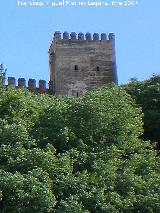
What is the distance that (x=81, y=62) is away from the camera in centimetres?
4756

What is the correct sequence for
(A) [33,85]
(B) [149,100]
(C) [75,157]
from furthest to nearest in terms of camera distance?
(A) [33,85] → (B) [149,100] → (C) [75,157]

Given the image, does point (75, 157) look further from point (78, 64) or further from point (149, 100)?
point (78, 64)

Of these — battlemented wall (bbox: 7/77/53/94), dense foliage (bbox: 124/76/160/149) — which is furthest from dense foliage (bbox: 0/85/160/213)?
battlemented wall (bbox: 7/77/53/94)

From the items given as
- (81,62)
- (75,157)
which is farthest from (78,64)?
(75,157)

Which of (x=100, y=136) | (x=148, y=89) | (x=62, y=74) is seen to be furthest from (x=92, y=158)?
(x=62, y=74)

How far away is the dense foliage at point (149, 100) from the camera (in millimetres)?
30003

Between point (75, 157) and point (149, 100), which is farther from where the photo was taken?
point (149, 100)

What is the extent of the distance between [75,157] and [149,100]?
464 inches

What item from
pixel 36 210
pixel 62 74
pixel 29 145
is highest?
pixel 62 74

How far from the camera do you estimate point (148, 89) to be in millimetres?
34094

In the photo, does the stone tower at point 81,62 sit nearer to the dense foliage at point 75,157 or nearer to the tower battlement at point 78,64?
the tower battlement at point 78,64

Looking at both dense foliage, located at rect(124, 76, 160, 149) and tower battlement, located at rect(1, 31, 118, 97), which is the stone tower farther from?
dense foliage, located at rect(124, 76, 160, 149)

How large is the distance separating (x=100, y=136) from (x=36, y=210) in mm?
4791

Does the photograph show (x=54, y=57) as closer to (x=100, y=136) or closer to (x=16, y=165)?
(x=100, y=136)
